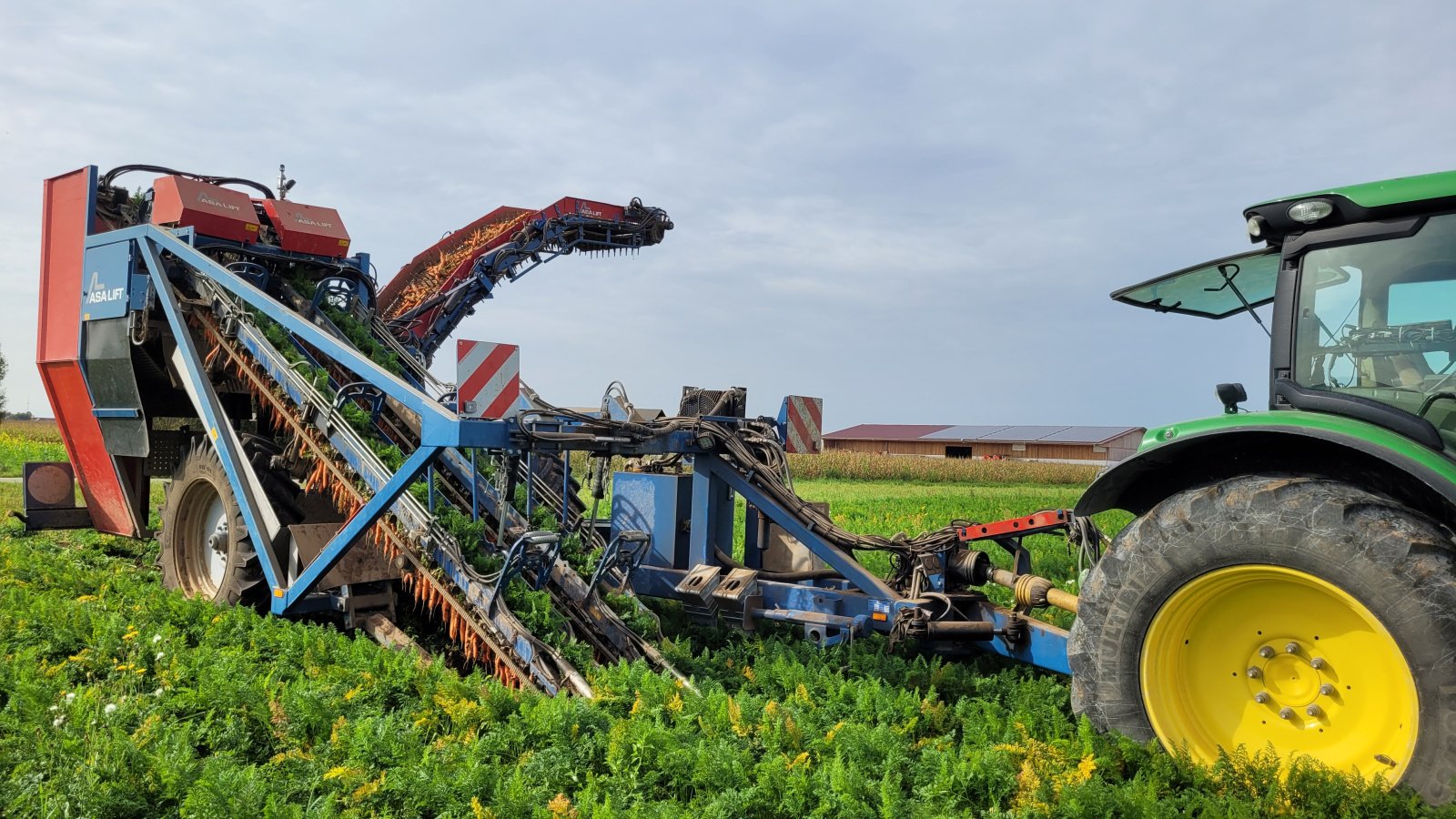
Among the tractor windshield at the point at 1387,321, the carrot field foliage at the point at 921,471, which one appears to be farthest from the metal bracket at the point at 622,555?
the carrot field foliage at the point at 921,471

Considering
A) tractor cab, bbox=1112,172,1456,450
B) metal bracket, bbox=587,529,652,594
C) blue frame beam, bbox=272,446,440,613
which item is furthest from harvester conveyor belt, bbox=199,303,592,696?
tractor cab, bbox=1112,172,1456,450

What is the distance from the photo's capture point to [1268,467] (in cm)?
396

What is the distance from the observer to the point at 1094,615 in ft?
13.3

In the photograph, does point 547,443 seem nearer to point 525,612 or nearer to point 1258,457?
point 525,612

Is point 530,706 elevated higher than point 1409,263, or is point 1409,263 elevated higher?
point 1409,263

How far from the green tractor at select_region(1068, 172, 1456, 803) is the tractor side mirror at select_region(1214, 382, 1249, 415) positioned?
16 cm

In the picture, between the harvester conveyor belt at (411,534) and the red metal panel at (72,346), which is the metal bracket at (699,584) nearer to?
the harvester conveyor belt at (411,534)

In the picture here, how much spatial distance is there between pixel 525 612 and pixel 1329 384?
12.7 feet

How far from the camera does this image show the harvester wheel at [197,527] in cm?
712

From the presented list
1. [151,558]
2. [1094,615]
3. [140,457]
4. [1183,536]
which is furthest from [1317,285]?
[151,558]

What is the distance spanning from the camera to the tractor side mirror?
4305 mm

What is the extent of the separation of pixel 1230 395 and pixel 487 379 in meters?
3.49

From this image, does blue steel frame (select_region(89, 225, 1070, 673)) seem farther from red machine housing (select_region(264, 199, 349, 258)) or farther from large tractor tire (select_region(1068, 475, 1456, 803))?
large tractor tire (select_region(1068, 475, 1456, 803))

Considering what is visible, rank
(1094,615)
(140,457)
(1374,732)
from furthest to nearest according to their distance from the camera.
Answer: (140,457) → (1094,615) → (1374,732)
